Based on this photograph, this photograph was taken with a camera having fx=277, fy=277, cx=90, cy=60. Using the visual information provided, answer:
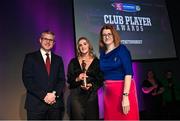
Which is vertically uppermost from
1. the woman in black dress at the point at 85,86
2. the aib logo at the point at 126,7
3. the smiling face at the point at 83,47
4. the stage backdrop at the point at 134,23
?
the aib logo at the point at 126,7

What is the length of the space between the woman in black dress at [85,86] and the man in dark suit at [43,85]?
6.2 inches

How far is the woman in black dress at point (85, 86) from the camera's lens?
3.00 meters

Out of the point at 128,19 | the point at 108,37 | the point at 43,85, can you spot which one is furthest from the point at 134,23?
the point at 43,85

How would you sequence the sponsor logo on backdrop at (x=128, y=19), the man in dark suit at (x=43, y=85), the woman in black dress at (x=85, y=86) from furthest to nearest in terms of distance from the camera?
the sponsor logo on backdrop at (x=128, y=19), the woman in black dress at (x=85, y=86), the man in dark suit at (x=43, y=85)

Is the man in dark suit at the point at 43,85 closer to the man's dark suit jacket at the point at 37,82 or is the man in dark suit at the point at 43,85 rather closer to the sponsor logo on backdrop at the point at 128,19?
the man's dark suit jacket at the point at 37,82

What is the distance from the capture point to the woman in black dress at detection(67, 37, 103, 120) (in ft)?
9.85

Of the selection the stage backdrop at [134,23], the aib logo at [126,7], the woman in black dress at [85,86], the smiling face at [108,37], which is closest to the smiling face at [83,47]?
the woman in black dress at [85,86]

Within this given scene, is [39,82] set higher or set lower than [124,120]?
higher

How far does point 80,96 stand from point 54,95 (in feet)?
0.95

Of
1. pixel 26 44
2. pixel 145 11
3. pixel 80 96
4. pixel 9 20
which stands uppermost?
pixel 145 11

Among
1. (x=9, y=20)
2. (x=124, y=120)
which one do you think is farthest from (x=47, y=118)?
(x=9, y=20)

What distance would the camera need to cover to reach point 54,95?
2.92m

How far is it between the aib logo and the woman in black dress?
1864mm

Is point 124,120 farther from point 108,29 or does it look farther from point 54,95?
point 108,29
